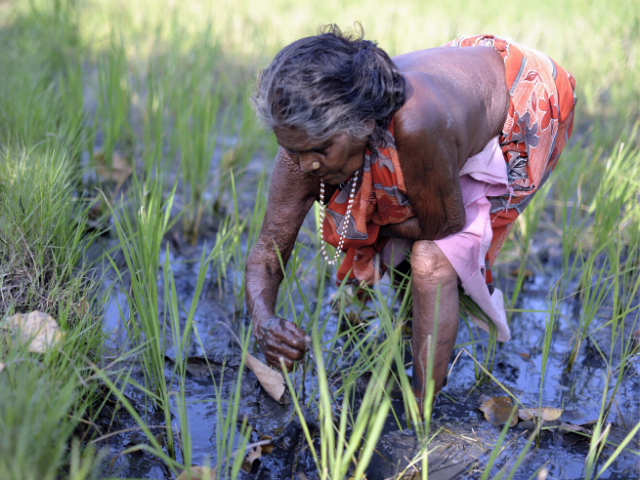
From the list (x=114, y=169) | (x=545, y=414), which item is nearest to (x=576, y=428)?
(x=545, y=414)

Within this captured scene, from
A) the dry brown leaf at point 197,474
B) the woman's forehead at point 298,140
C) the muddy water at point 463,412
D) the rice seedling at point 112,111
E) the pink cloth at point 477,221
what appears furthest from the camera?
the rice seedling at point 112,111

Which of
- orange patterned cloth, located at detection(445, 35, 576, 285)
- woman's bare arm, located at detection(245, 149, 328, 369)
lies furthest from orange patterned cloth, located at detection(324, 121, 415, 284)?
orange patterned cloth, located at detection(445, 35, 576, 285)

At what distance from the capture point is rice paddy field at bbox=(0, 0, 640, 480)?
1.40 m

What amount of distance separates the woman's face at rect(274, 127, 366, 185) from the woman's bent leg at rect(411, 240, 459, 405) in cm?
40

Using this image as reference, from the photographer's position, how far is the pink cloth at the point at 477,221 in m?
1.87

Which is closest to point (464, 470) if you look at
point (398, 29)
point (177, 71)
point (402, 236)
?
point (402, 236)

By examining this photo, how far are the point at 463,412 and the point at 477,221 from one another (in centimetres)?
66

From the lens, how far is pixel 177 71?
14.3 ft

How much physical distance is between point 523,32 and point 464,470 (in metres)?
5.17

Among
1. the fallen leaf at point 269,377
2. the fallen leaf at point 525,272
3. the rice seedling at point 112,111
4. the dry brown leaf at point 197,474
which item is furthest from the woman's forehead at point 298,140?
the rice seedling at point 112,111

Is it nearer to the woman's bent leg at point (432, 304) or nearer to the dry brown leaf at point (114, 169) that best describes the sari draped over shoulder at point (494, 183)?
the woman's bent leg at point (432, 304)

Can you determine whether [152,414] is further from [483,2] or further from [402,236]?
[483,2]

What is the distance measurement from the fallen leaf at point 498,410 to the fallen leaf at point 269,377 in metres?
0.70

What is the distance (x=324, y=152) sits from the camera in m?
1.57
